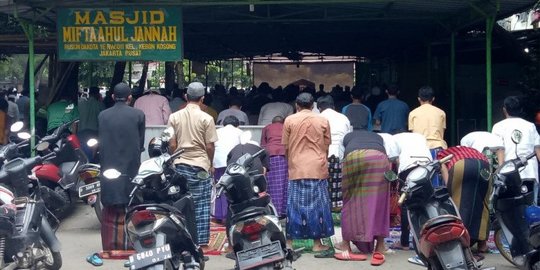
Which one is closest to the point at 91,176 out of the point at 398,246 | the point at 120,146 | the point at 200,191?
the point at 120,146

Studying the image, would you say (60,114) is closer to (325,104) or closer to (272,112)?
(272,112)

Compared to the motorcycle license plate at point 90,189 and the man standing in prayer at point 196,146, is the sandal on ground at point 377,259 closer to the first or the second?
the man standing in prayer at point 196,146

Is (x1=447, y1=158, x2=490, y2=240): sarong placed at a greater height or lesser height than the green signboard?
lesser

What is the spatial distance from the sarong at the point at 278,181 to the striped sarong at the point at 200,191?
4.31 ft

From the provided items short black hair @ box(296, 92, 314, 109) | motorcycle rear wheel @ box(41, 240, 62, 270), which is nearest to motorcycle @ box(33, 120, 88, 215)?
motorcycle rear wheel @ box(41, 240, 62, 270)

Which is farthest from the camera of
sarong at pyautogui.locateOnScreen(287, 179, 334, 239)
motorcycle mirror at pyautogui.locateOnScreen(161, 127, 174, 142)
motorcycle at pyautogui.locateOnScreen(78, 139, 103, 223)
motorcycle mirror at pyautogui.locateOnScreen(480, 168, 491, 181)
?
motorcycle at pyautogui.locateOnScreen(78, 139, 103, 223)

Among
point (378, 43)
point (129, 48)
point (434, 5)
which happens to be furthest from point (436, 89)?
point (129, 48)

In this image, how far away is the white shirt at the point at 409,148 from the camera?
7918 mm

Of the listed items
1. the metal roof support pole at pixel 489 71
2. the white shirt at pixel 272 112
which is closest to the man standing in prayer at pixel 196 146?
the white shirt at pixel 272 112

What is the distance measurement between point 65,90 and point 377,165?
7.75 m

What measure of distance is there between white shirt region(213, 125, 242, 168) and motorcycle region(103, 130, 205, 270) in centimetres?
190

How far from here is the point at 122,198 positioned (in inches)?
303

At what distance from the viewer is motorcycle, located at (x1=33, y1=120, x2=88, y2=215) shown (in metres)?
8.28

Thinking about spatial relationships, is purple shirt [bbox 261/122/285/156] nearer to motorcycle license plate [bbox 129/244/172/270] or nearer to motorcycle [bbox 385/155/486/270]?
motorcycle [bbox 385/155/486/270]
